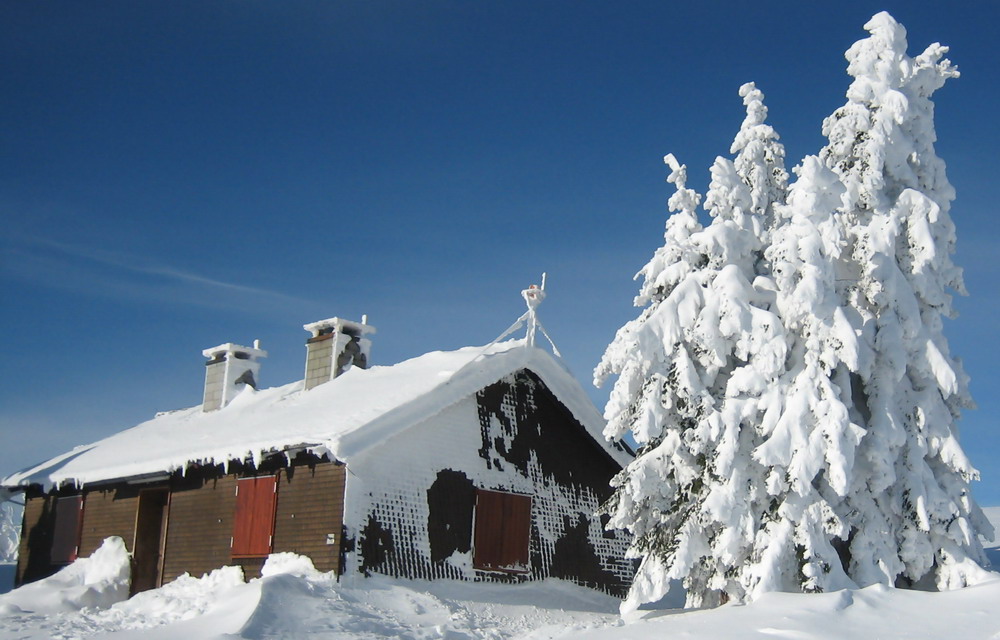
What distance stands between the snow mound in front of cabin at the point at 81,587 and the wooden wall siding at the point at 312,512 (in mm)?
4218

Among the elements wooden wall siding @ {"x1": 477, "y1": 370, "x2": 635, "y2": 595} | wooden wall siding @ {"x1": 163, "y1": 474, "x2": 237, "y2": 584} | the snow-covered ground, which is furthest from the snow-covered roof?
the snow-covered ground

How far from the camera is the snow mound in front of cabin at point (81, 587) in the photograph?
1736 cm

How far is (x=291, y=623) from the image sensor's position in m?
13.7

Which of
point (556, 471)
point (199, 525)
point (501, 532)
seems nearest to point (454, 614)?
point (501, 532)

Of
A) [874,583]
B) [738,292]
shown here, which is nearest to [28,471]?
[738,292]

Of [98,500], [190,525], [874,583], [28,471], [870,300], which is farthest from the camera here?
[28,471]

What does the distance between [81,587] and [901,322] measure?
14568 millimetres

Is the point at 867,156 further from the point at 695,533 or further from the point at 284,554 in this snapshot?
the point at 284,554

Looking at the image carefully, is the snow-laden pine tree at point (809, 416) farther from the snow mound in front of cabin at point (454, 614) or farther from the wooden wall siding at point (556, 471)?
the wooden wall siding at point (556, 471)

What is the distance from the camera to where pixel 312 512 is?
16.4m

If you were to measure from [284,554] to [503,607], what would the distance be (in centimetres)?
361

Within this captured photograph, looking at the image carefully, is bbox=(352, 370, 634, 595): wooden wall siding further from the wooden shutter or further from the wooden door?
the wooden shutter

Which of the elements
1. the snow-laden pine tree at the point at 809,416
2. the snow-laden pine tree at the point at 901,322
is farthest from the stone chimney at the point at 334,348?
the snow-laden pine tree at the point at 901,322

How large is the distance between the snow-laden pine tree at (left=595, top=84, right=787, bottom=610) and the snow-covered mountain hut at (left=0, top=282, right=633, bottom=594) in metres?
2.79
